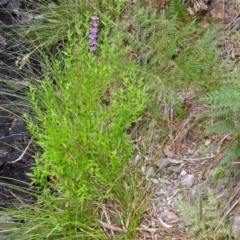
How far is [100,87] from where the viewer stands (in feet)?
8.04

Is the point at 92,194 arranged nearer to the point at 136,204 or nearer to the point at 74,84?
the point at 136,204

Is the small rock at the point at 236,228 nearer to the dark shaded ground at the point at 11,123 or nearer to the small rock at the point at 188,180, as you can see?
the small rock at the point at 188,180

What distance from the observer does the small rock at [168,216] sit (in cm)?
258

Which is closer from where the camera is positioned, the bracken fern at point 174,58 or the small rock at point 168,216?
the small rock at point 168,216

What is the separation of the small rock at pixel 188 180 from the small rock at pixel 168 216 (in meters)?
0.16

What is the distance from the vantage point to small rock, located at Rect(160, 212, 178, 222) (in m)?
2.58

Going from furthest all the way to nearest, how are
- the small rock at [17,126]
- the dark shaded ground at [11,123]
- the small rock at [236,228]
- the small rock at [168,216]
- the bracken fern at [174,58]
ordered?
the small rock at [17,126] < the dark shaded ground at [11,123] < the bracken fern at [174,58] < the small rock at [168,216] < the small rock at [236,228]

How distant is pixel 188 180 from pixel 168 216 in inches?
8.1

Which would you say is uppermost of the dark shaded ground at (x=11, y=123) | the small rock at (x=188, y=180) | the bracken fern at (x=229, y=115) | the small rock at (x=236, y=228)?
the bracken fern at (x=229, y=115)

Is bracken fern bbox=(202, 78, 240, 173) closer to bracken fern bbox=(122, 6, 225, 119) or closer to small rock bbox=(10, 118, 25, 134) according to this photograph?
bracken fern bbox=(122, 6, 225, 119)

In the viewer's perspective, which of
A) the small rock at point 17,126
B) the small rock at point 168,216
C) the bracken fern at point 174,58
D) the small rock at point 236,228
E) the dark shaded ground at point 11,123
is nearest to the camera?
the small rock at point 236,228

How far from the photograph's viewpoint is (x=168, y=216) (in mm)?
2600

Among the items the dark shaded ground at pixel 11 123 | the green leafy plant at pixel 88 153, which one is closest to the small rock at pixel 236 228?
the green leafy plant at pixel 88 153

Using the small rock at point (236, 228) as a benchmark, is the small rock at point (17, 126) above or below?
below
